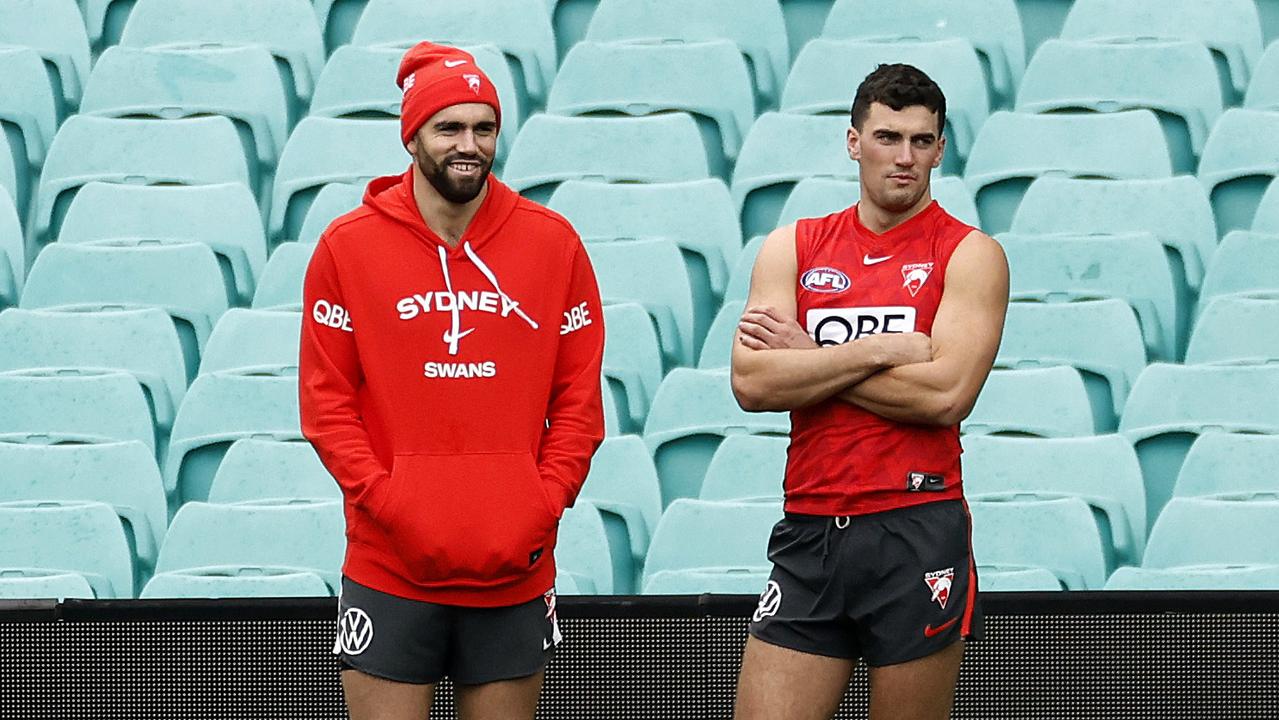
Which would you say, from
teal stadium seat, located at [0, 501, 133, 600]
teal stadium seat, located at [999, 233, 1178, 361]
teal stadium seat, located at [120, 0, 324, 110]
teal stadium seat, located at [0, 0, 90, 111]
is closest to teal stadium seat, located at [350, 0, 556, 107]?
teal stadium seat, located at [120, 0, 324, 110]

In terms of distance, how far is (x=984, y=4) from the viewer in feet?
19.7

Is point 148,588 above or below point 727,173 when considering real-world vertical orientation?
below

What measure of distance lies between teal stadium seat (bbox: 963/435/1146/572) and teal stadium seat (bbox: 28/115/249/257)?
2.63 metres

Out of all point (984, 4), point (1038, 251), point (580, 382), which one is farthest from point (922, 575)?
point (984, 4)

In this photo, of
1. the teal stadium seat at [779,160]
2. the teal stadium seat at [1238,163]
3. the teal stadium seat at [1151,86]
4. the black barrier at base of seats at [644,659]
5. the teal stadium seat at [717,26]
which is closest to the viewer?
the black barrier at base of seats at [644,659]

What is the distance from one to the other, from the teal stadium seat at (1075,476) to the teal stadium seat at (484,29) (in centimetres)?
233

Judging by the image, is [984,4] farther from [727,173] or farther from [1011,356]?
[1011,356]

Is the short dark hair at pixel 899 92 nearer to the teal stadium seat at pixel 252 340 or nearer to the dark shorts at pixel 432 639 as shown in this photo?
the dark shorts at pixel 432 639

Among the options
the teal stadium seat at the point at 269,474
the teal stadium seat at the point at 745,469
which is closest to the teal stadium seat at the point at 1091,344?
the teal stadium seat at the point at 745,469

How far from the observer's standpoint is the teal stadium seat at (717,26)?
6.09m

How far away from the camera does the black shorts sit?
113 inches

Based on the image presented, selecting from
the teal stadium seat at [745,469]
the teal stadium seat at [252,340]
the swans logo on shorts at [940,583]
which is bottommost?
the teal stadium seat at [745,469]

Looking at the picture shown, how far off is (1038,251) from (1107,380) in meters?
0.46

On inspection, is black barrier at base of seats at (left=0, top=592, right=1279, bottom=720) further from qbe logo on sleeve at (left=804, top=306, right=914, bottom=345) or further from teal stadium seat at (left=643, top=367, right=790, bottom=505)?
teal stadium seat at (left=643, top=367, right=790, bottom=505)
